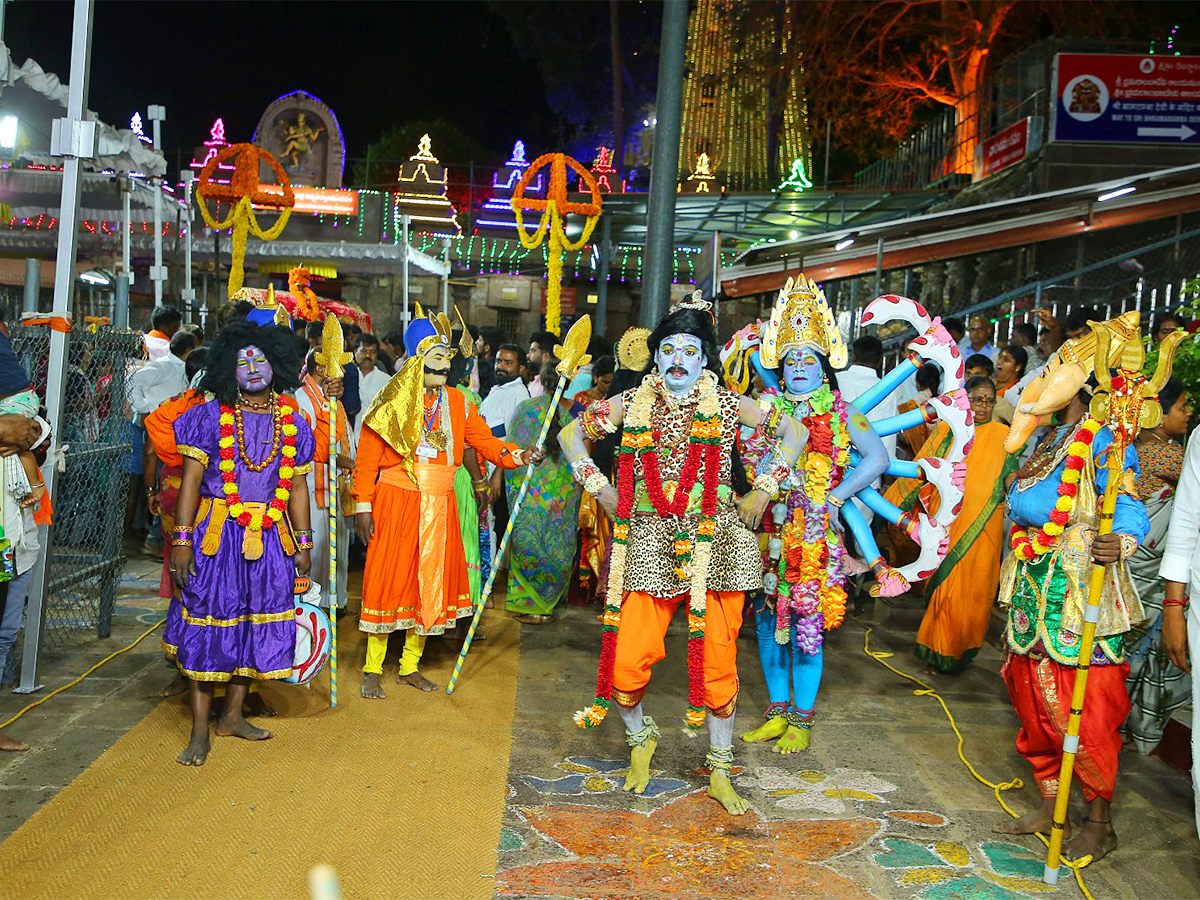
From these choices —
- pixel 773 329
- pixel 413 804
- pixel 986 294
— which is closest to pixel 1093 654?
pixel 773 329

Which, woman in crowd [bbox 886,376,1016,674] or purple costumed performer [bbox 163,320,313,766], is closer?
purple costumed performer [bbox 163,320,313,766]

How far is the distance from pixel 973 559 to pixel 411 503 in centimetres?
354

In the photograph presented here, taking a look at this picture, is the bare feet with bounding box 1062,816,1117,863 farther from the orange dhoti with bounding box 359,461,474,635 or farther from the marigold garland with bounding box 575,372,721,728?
the orange dhoti with bounding box 359,461,474,635

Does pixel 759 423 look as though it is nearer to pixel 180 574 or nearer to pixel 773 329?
pixel 773 329

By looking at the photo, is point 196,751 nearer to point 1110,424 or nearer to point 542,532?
point 542,532

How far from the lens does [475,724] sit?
18.6 feet

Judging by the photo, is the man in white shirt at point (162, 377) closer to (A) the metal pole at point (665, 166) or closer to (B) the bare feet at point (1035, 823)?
(A) the metal pole at point (665, 166)

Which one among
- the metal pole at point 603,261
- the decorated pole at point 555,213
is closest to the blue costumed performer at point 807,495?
the decorated pole at point 555,213

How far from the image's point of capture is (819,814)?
4.71m

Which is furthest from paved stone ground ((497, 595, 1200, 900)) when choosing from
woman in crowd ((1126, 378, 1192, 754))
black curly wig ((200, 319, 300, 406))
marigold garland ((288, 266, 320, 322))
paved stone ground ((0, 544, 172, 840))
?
marigold garland ((288, 266, 320, 322))

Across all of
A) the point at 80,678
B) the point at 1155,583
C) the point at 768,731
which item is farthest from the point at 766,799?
the point at 80,678

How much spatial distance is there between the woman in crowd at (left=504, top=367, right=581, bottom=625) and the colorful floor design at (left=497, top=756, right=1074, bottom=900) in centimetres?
288

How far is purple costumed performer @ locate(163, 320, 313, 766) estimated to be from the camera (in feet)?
16.6

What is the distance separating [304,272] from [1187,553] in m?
6.76
